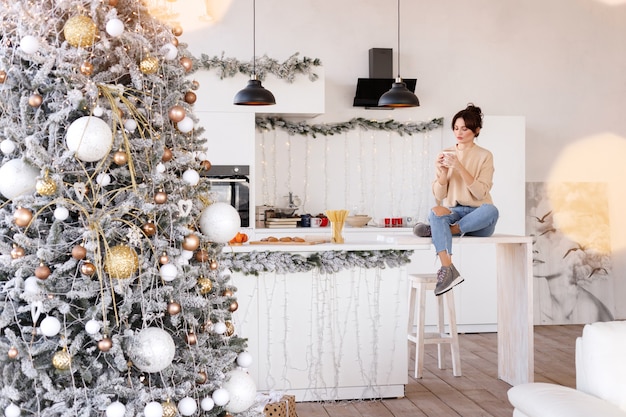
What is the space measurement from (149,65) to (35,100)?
308 millimetres

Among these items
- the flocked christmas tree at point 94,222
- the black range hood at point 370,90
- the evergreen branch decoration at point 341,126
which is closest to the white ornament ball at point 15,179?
the flocked christmas tree at point 94,222

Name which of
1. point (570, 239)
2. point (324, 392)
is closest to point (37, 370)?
point (324, 392)

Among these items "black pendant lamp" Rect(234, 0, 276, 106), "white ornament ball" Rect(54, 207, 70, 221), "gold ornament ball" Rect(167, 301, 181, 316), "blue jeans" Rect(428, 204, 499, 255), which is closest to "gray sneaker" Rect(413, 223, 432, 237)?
"blue jeans" Rect(428, 204, 499, 255)

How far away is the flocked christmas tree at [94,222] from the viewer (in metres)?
1.75

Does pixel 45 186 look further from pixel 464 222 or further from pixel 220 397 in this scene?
pixel 464 222

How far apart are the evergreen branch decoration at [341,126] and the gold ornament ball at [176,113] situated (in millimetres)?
5298

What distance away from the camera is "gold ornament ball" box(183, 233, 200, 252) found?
193 cm

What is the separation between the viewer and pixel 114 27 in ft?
5.99

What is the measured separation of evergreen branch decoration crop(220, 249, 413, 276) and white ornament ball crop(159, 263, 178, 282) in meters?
2.62

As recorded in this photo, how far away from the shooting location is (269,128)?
7316mm

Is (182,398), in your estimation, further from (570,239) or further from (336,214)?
(570,239)

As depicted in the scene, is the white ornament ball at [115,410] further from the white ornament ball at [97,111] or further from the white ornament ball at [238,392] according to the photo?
the white ornament ball at [97,111]

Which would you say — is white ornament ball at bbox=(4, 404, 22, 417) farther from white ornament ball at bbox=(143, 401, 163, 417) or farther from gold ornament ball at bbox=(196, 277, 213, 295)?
gold ornament ball at bbox=(196, 277, 213, 295)

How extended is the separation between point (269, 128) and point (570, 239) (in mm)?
3519
